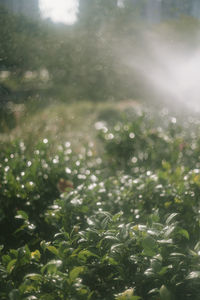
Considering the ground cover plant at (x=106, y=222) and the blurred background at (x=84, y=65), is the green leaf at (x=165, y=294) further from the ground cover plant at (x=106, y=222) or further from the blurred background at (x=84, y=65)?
the blurred background at (x=84, y=65)

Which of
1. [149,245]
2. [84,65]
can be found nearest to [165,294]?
[149,245]

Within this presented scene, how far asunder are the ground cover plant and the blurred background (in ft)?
3.93

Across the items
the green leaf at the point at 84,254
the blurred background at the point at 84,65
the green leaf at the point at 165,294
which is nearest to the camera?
the green leaf at the point at 165,294

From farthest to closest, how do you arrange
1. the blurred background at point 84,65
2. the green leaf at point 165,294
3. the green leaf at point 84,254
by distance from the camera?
the blurred background at point 84,65 → the green leaf at point 84,254 → the green leaf at point 165,294

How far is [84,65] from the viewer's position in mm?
6566

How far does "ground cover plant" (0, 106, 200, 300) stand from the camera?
1158mm

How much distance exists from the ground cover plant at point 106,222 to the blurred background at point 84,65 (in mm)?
1196

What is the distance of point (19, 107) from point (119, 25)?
197 inches

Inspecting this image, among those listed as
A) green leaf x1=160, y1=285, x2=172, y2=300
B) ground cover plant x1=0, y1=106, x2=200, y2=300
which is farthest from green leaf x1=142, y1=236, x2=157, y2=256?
green leaf x1=160, y1=285, x2=172, y2=300

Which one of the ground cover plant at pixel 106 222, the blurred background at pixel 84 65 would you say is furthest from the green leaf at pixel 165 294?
the blurred background at pixel 84 65

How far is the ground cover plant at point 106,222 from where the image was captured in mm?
1158

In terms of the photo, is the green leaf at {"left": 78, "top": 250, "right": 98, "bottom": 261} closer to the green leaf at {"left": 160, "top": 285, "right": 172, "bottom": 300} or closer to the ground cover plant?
the ground cover plant

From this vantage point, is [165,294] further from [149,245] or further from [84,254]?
[84,254]

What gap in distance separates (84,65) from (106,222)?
5607 mm
